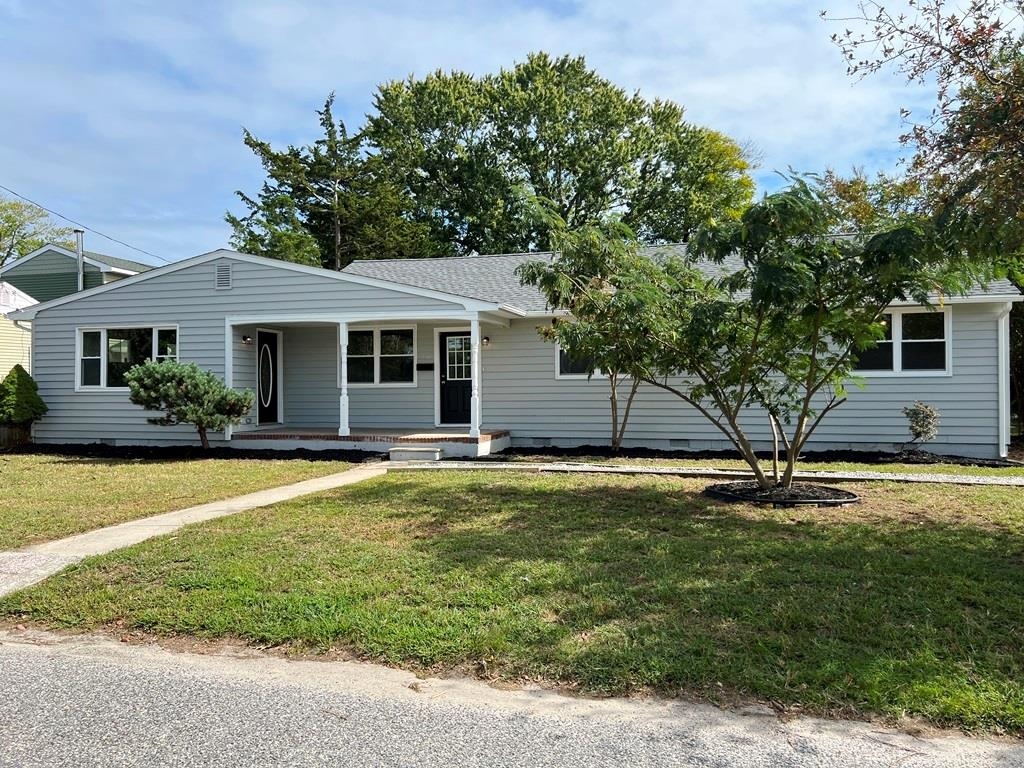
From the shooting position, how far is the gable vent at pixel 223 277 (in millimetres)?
14094

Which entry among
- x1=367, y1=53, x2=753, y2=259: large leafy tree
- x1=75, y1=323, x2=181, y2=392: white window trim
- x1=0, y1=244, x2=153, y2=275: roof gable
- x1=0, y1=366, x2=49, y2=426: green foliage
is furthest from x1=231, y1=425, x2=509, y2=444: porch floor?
x1=367, y1=53, x2=753, y2=259: large leafy tree

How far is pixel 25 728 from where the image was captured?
123 inches

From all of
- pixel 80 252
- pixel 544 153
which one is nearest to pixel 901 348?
pixel 544 153

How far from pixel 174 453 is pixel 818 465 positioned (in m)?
11.4

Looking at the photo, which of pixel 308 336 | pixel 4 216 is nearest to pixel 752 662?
pixel 308 336

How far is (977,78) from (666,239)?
80.3 ft

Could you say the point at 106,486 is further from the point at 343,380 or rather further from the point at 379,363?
the point at 379,363

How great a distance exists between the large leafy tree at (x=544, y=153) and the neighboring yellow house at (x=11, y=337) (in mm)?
15576

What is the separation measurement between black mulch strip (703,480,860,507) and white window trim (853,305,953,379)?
452cm

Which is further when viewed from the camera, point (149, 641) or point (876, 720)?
point (149, 641)

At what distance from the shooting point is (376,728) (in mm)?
3111

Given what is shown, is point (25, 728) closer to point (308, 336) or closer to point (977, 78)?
point (977, 78)

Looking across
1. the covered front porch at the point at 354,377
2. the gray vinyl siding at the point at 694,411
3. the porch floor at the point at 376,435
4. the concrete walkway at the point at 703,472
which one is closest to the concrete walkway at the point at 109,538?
the concrete walkway at the point at 703,472

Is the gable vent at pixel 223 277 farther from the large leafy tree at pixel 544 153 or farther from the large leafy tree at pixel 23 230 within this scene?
the large leafy tree at pixel 23 230
